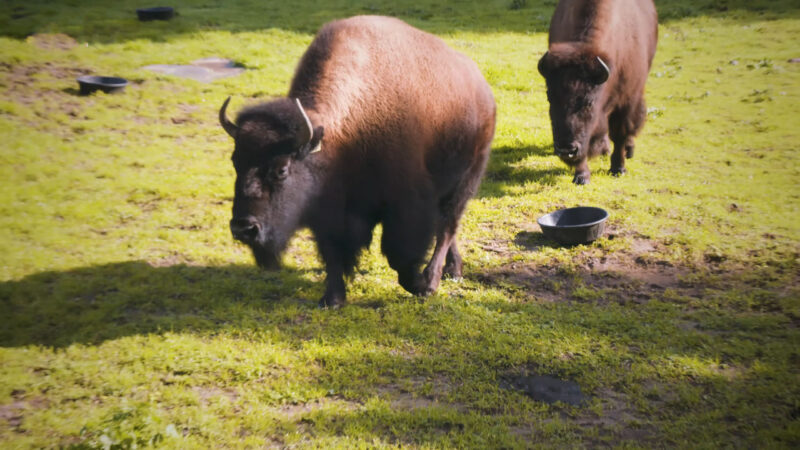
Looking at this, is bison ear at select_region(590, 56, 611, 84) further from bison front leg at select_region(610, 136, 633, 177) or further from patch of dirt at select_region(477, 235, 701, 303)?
patch of dirt at select_region(477, 235, 701, 303)

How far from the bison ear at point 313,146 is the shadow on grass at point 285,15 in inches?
451

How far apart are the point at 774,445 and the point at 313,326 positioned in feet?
10.4

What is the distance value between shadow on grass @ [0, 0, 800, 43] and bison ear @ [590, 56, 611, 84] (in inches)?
365

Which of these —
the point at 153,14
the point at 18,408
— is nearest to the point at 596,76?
the point at 18,408

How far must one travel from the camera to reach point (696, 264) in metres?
5.71

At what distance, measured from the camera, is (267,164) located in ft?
13.6

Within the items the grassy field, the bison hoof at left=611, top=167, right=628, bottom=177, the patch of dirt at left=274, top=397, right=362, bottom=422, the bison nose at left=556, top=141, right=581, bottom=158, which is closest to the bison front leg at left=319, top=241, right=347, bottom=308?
the grassy field

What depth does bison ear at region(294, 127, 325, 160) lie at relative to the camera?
13.6 feet

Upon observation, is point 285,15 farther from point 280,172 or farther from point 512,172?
point 280,172

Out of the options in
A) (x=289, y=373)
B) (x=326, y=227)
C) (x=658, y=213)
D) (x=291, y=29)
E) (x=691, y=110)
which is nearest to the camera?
(x=289, y=373)

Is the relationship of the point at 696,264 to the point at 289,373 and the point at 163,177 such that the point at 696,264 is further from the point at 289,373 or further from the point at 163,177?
the point at 163,177

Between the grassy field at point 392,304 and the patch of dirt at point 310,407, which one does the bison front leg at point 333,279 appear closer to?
the grassy field at point 392,304

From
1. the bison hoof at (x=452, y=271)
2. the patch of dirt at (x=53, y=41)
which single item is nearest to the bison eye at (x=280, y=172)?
the bison hoof at (x=452, y=271)

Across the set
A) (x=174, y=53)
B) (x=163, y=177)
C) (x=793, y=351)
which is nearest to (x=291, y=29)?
(x=174, y=53)
